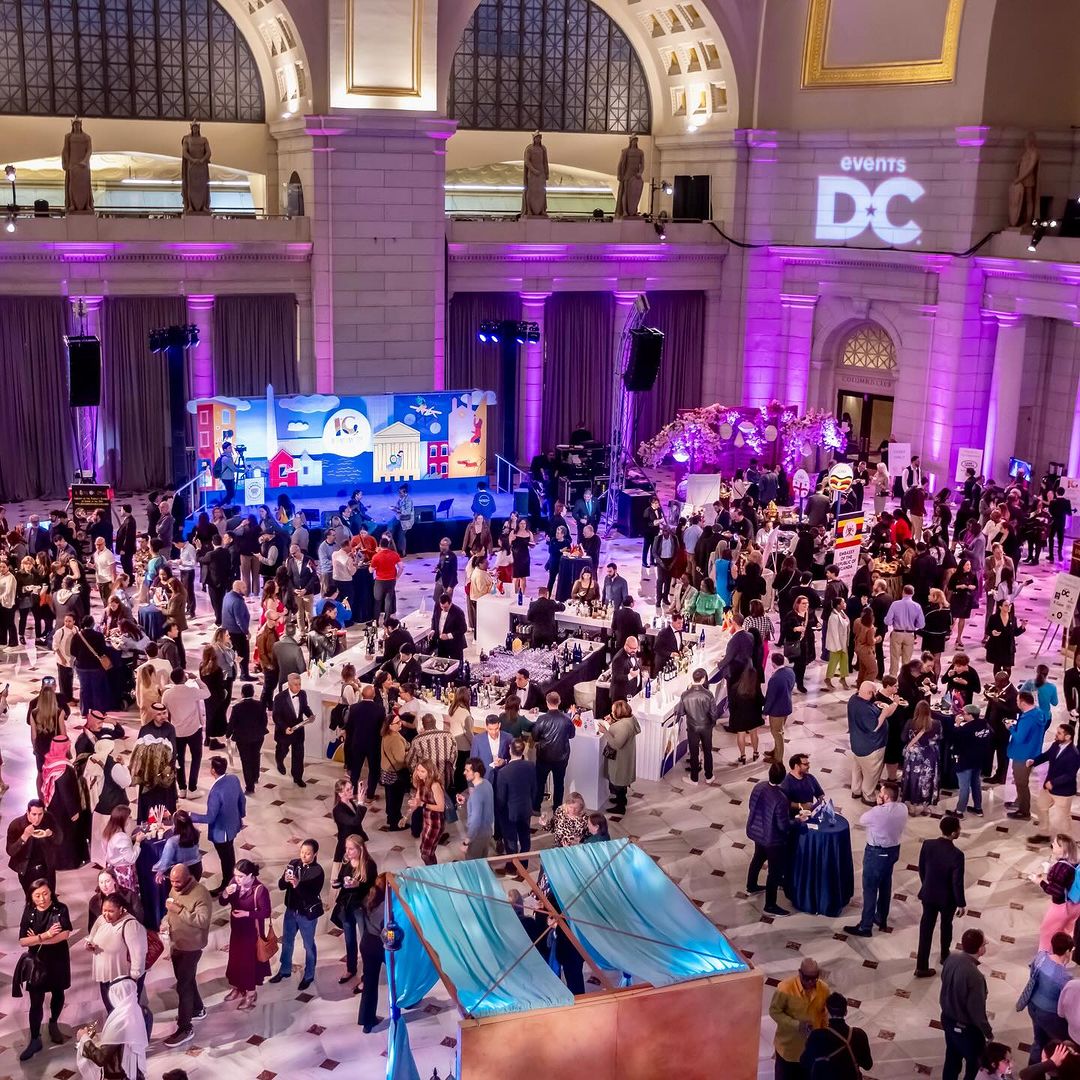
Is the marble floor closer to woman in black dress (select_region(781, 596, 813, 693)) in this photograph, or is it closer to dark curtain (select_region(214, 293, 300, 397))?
woman in black dress (select_region(781, 596, 813, 693))

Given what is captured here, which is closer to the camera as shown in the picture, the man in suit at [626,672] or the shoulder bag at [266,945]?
the shoulder bag at [266,945]

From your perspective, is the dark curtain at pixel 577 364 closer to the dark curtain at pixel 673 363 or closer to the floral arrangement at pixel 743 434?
the dark curtain at pixel 673 363

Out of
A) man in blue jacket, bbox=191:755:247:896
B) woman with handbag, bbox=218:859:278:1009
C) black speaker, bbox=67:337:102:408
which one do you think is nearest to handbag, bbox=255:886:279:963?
woman with handbag, bbox=218:859:278:1009

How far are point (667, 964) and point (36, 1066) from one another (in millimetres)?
3943

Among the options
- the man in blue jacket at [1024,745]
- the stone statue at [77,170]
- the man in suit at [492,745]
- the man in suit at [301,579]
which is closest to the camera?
the man in suit at [492,745]

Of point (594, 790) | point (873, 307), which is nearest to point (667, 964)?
point (594, 790)

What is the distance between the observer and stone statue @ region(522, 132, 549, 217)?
2344 cm

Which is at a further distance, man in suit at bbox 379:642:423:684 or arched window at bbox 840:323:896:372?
arched window at bbox 840:323:896:372

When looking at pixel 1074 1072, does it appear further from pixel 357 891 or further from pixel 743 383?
pixel 743 383

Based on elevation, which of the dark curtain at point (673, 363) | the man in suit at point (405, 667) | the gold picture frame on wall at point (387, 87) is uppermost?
the gold picture frame on wall at point (387, 87)

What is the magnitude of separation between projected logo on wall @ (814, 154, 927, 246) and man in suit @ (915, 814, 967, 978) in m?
16.3

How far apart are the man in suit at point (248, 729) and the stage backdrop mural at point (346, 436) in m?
9.09

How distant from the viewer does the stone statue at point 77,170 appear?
2045cm

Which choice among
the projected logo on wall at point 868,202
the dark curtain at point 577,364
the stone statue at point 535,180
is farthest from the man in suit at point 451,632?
the projected logo on wall at point 868,202
